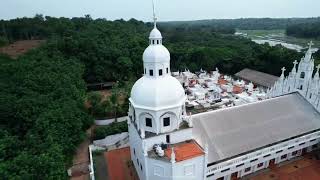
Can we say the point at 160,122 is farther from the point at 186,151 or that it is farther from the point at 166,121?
the point at 186,151

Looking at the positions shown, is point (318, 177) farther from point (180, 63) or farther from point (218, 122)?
point (180, 63)

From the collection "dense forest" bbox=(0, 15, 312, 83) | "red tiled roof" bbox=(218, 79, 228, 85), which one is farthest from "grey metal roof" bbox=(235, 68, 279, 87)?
"red tiled roof" bbox=(218, 79, 228, 85)

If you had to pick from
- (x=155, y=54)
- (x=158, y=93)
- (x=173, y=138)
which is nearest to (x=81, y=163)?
(x=173, y=138)

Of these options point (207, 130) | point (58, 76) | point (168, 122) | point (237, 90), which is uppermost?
point (58, 76)

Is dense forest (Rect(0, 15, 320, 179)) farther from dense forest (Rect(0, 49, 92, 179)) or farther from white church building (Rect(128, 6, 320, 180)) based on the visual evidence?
white church building (Rect(128, 6, 320, 180))

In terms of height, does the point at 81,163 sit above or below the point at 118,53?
below

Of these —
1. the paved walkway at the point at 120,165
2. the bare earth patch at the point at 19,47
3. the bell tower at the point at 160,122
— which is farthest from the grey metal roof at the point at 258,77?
the bare earth patch at the point at 19,47
